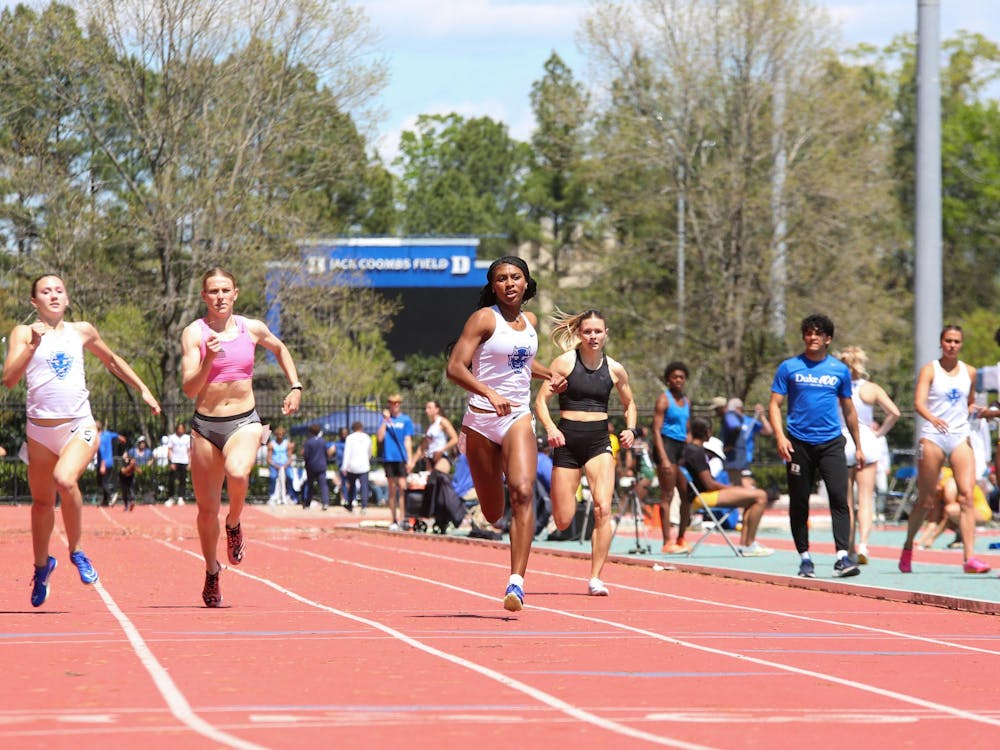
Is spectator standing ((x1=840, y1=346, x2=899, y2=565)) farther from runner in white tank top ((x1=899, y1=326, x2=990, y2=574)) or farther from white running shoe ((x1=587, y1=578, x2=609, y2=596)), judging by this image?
white running shoe ((x1=587, y1=578, x2=609, y2=596))

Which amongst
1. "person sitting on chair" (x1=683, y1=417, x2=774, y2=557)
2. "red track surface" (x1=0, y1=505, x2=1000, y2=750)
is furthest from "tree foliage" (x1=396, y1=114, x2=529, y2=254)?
"red track surface" (x1=0, y1=505, x2=1000, y2=750)

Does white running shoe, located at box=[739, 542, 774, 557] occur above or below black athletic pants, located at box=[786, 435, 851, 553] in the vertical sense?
below

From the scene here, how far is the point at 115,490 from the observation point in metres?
39.8

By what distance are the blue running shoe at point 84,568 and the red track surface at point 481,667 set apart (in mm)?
221

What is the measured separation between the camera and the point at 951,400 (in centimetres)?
1518

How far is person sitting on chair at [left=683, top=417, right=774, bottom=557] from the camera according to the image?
19297 mm

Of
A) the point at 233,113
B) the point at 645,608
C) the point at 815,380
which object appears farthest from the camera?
the point at 233,113

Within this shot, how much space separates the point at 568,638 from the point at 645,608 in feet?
8.22

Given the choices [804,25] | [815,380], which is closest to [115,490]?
[804,25]

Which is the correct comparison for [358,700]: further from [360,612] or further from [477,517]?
[477,517]

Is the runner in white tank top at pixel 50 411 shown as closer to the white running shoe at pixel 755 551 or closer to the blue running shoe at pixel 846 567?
the blue running shoe at pixel 846 567

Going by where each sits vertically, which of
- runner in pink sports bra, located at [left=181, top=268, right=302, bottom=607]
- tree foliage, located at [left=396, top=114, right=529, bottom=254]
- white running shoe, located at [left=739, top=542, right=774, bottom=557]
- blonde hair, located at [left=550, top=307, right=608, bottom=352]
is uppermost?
tree foliage, located at [left=396, top=114, right=529, bottom=254]

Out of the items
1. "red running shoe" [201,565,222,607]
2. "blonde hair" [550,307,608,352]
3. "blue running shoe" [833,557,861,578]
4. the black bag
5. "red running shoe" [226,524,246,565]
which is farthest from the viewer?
the black bag

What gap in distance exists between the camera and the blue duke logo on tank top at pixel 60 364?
1138cm
